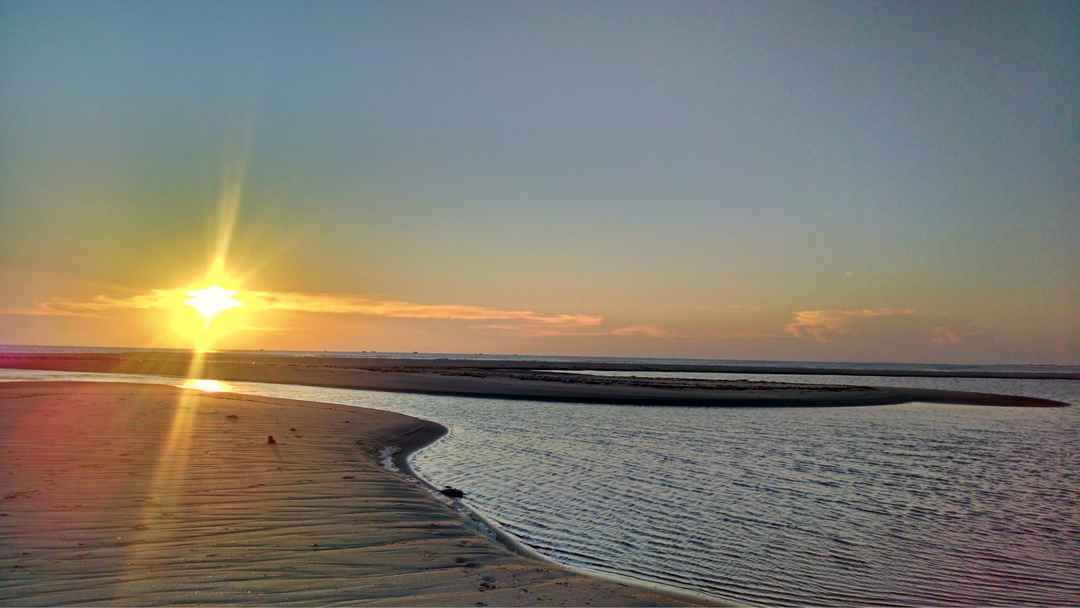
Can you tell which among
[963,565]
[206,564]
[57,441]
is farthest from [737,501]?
[57,441]

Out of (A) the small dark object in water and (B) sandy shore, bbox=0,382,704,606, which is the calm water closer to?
(A) the small dark object in water

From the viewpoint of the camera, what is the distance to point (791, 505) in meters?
15.9

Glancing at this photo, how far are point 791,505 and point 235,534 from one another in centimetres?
1150

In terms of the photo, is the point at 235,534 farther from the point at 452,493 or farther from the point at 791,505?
the point at 791,505

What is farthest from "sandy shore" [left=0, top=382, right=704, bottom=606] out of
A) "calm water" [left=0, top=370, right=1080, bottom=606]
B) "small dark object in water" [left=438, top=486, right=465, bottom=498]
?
"calm water" [left=0, top=370, right=1080, bottom=606]

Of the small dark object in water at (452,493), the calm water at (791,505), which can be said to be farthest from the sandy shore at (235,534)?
the calm water at (791,505)

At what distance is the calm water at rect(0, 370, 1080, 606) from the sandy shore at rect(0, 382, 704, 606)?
1.84 meters

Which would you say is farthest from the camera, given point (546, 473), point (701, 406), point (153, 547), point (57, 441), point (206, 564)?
point (701, 406)

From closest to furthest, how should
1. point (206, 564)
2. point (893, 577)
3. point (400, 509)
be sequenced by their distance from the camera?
point (206, 564)
point (893, 577)
point (400, 509)

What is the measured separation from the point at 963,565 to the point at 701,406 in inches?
1428

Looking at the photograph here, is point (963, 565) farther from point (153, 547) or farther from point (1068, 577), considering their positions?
point (153, 547)

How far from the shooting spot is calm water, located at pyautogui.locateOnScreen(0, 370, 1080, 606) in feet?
35.7

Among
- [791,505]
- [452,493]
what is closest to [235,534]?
[452,493]

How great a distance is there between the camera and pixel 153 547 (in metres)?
9.49
